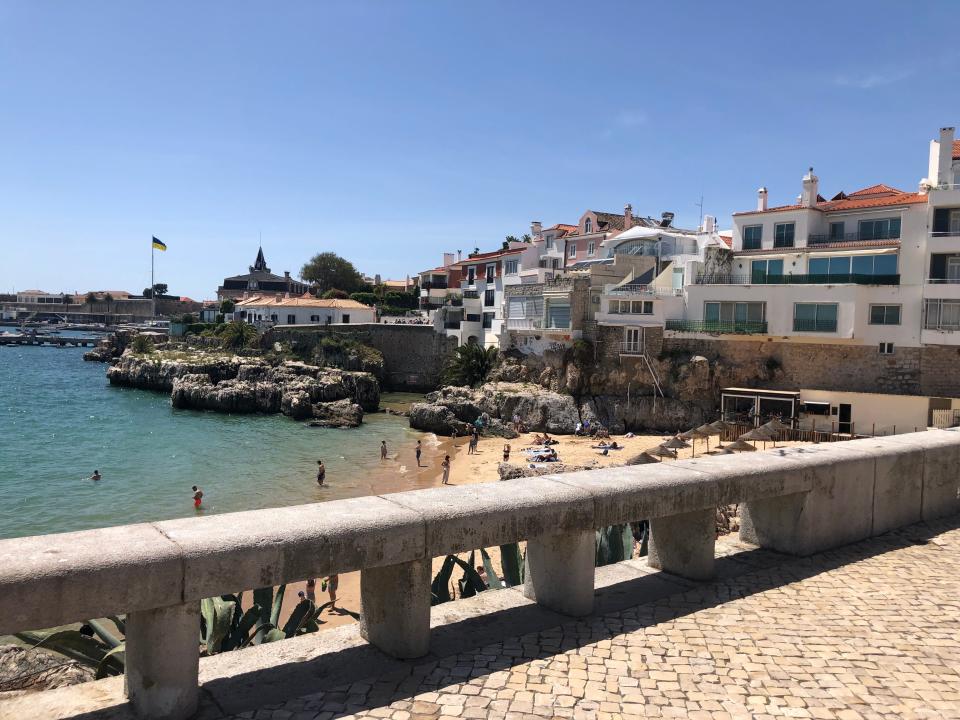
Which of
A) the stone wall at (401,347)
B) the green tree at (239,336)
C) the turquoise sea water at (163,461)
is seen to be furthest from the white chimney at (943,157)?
the green tree at (239,336)

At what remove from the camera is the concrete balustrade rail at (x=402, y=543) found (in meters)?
4.03

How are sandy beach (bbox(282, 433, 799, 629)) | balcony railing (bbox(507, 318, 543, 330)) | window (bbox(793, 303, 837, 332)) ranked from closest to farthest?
sandy beach (bbox(282, 433, 799, 629)), window (bbox(793, 303, 837, 332)), balcony railing (bbox(507, 318, 543, 330))

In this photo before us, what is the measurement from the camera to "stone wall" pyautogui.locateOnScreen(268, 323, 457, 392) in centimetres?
6606

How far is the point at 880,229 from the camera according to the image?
3703 cm

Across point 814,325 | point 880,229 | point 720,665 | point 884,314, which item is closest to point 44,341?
point 814,325

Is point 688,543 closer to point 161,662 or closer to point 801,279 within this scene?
point 161,662

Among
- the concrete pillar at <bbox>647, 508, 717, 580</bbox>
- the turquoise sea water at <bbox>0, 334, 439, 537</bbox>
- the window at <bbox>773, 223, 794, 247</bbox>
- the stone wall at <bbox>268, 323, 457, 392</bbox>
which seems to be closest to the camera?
the concrete pillar at <bbox>647, 508, 717, 580</bbox>

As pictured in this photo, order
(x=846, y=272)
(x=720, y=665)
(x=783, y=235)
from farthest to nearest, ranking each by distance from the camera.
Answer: (x=783, y=235), (x=846, y=272), (x=720, y=665)

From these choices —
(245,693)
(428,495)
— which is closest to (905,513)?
(428,495)

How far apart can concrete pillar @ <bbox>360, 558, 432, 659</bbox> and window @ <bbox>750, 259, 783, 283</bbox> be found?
3693cm

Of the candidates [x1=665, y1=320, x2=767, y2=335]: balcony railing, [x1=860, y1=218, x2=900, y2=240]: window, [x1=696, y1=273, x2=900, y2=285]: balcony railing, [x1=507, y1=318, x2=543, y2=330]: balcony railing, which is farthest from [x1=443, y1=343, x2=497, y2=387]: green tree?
[x1=860, y1=218, x2=900, y2=240]: window

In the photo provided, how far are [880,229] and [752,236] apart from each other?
6710 mm

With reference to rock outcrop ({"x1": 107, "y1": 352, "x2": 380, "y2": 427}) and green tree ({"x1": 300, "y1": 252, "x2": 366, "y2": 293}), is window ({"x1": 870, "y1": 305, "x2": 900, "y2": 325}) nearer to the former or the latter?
rock outcrop ({"x1": 107, "y1": 352, "x2": 380, "y2": 427})

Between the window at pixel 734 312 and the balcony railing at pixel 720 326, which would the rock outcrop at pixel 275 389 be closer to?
the balcony railing at pixel 720 326
